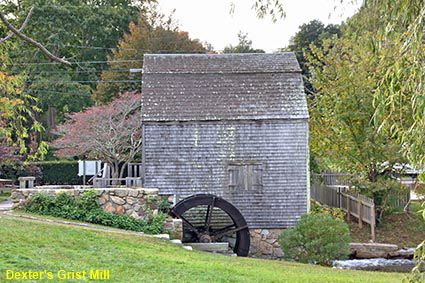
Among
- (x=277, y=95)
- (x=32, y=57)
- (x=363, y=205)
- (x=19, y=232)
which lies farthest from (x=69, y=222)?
(x=32, y=57)

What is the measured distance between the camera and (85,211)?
13.8 m

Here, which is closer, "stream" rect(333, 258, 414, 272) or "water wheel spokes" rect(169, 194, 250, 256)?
"stream" rect(333, 258, 414, 272)

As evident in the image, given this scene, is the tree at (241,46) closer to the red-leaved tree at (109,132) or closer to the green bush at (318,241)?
the red-leaved tree at (109,132)

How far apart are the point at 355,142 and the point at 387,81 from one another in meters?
13.9

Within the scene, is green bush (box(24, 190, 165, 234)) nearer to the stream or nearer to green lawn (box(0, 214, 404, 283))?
green lawn (box(0, 214, 404, 283))

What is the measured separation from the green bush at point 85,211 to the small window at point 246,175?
3.31 metres

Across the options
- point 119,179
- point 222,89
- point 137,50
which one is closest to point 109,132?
point 119,179

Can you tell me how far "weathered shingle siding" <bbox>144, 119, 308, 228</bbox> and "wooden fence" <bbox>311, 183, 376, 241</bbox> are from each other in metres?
3.22

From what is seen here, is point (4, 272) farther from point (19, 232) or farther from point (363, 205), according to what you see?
point (363, 205)

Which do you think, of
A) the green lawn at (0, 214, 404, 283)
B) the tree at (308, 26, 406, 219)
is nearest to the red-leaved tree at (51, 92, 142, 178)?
the tree at (308, 26, 406, 219)

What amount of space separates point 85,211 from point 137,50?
17943 millimetres

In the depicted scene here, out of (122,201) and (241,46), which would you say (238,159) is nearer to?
(122,201)

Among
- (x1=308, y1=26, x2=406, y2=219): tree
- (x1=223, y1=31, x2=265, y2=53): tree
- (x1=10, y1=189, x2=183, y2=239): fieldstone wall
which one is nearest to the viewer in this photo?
(x1=10, y1=189, x2=183, y2=239): fieldstone wall

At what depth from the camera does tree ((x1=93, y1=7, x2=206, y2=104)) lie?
28875 mm
